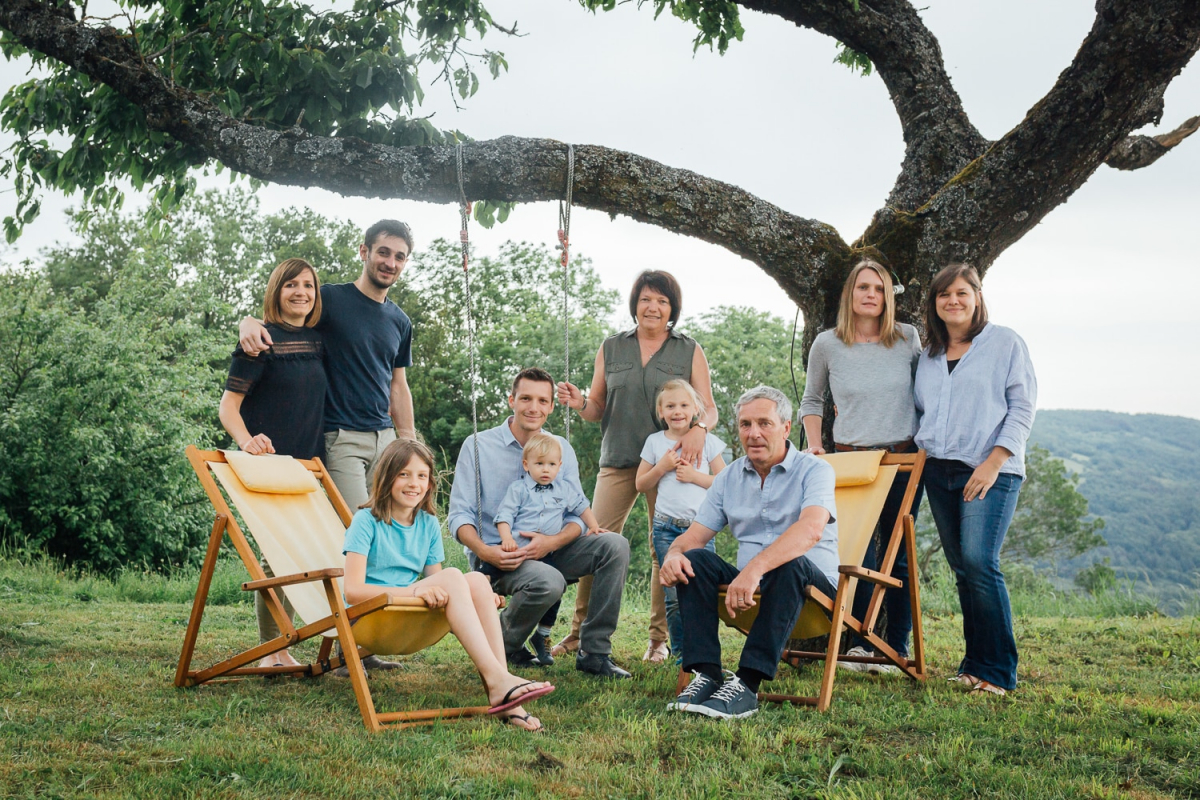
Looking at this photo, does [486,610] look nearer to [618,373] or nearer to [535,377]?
[535,377]

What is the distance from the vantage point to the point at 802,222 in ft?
17.2

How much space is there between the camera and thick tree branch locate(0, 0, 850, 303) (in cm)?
500

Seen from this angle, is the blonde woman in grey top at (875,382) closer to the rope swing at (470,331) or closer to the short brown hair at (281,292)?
the rope swing at (470,331)

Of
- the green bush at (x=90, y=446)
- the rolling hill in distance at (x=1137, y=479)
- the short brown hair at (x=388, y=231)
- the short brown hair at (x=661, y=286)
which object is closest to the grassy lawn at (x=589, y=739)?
the short brown hair at (x=661, y=286)

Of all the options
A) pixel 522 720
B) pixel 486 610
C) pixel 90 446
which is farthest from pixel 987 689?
pixel 90 446

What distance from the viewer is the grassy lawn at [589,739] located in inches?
104

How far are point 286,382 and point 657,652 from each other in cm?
221

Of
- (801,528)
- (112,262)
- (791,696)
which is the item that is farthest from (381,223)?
(112,262)

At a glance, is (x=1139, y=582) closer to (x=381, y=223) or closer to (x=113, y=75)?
(x=381, y=223)

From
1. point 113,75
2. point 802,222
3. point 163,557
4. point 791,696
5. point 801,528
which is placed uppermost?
point 113,75

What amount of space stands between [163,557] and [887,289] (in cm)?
1173

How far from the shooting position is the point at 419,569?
3.88m

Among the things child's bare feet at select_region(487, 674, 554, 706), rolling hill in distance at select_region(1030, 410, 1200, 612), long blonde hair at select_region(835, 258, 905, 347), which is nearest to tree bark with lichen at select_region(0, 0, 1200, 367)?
long blonde hair at select_region(835, 258, 905, 347)

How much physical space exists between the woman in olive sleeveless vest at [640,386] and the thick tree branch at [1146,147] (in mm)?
3139
